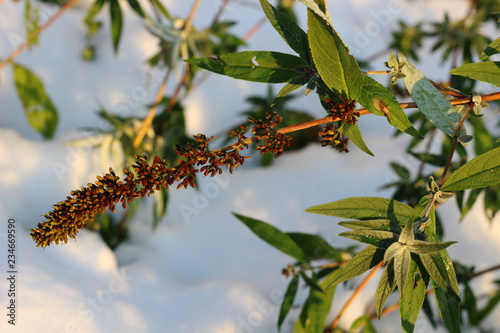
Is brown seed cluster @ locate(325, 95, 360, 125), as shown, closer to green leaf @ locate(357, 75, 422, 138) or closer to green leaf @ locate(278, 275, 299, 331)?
green leaf @ locate(357, 75, 422, 138)

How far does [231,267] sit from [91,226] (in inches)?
14.6

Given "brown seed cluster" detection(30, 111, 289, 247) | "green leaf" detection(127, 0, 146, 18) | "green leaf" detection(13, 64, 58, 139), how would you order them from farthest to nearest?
"green leaf" detection(13, 64, 58, 139) → "green leaf" detection(127, 0, 146, 18) → "brown seed cluster" detection(30, 111, 289, 247)

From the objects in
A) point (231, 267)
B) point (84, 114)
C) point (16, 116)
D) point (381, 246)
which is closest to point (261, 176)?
point (231, 267)

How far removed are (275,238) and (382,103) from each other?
0.34 metres

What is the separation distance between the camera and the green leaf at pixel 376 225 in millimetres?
376

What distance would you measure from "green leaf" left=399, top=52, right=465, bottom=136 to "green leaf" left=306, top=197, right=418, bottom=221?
0.08 meters

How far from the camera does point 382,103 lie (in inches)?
14.2

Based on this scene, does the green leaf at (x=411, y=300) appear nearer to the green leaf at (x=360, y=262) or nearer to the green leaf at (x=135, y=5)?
the green leaf at (x=360, y=262)

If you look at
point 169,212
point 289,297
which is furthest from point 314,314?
point 169,212

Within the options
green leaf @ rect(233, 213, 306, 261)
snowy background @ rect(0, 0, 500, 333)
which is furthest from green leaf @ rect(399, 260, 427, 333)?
snowy background @ rect(0, 0, 500, 333)

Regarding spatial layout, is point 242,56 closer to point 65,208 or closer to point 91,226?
point 65,208

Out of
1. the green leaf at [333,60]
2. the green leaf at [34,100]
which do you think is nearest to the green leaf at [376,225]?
the green leaf at [333,60]

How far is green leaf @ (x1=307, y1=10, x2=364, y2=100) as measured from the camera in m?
0.33

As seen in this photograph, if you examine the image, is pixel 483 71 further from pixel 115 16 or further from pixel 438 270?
pixel 115 16
